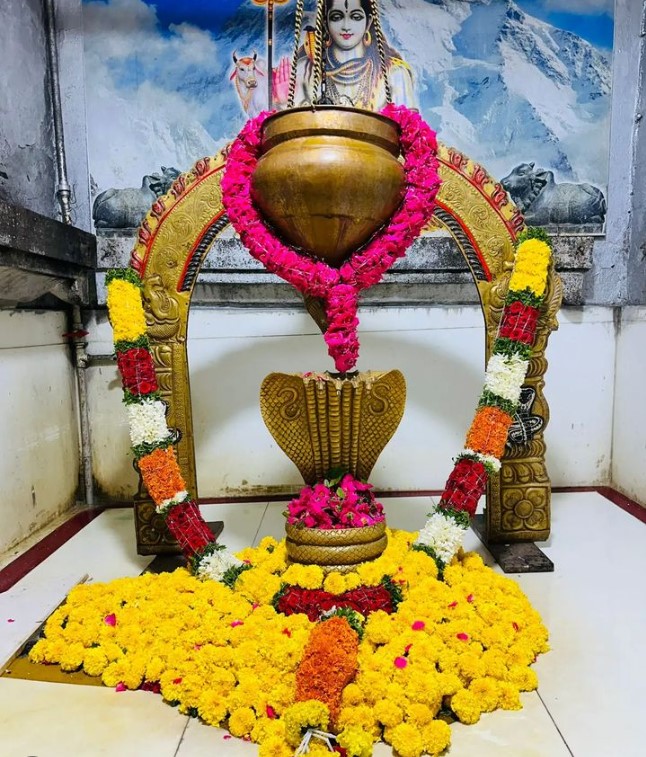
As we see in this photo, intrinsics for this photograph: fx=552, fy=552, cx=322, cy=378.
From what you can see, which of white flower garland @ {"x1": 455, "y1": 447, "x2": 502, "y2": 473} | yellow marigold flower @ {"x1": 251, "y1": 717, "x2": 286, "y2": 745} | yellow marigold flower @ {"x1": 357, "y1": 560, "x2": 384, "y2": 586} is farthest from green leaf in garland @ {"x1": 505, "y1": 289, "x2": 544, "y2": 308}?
yellow marigold flower @ {"x1": 251, "y1": 717, "x2": 286, "y2": 745}

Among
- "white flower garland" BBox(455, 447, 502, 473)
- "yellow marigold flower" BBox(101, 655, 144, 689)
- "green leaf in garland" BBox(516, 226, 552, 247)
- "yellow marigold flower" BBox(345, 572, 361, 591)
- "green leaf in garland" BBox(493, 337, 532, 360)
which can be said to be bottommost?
"yellow marigold flower" BBox(101, 655, 144, 689)

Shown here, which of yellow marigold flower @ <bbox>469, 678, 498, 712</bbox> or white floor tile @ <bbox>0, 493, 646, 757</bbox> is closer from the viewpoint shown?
white floor tile @ <bbox>0, 493, 646, 757</bbox>

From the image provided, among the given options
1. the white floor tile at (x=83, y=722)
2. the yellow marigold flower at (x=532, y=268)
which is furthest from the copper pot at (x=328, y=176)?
the white floor tile at (x=83, y=722)

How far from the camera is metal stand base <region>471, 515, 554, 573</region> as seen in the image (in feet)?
8.76

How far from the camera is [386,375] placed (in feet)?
8.12

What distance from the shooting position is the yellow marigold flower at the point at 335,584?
218 cm

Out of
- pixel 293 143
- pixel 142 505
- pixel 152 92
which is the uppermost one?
pixel 152 92

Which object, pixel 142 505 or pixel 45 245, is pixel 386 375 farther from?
pixel 45 245

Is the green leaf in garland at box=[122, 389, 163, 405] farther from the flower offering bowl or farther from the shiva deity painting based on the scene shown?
the shiva deity painting

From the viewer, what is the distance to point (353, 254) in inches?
94.8

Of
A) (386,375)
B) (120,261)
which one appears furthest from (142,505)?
(120,261)

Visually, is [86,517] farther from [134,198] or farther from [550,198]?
[550,198]

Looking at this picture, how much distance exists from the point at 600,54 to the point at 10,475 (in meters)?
4.53

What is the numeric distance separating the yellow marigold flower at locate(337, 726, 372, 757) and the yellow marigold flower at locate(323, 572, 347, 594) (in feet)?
2.10
